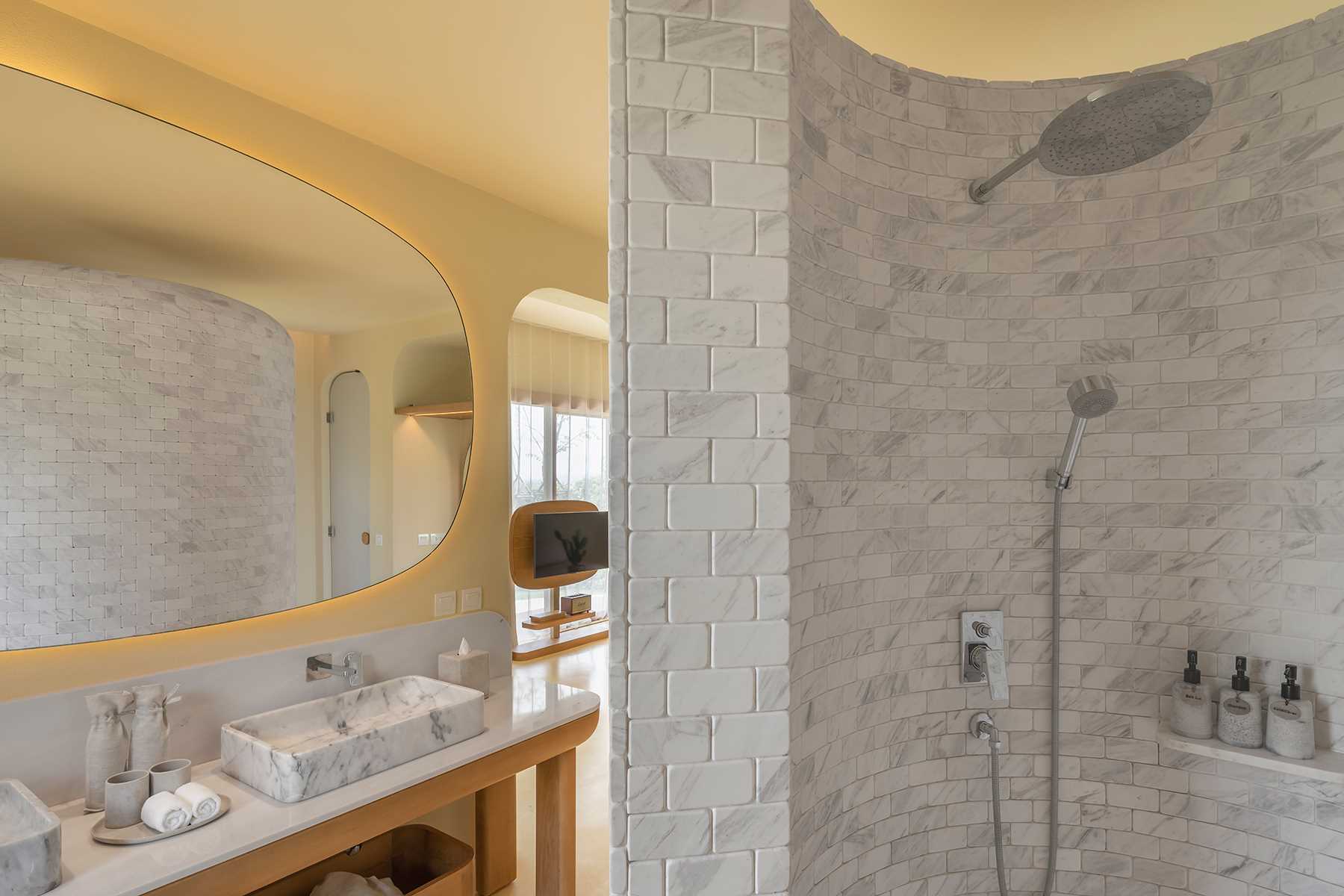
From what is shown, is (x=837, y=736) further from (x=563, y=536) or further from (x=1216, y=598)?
(x=1216, y=598)

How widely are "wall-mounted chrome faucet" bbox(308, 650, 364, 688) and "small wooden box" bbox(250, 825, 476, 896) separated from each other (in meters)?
0.49

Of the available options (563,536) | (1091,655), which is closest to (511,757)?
(563,536)

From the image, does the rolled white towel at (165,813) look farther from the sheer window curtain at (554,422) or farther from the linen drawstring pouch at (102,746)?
the sheer window curtain at (554,422)

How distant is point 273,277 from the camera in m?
2.01

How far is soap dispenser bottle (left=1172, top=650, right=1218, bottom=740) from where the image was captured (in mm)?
1433

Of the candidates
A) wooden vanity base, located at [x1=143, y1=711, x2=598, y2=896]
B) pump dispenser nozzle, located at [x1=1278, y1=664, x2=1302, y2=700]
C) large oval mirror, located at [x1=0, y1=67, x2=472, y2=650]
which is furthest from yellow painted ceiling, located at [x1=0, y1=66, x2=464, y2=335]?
pump dispenser nozzle, located at [x1=1278, y1=664, x2=1302, y2=700]

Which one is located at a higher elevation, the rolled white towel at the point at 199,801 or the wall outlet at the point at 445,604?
the wall outlet at the point at 445,604

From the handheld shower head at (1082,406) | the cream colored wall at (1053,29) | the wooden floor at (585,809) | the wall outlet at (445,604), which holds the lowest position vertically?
the wooden floor at (585,809)

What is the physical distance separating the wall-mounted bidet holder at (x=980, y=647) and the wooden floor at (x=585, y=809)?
919mm

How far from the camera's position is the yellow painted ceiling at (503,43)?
1.62 metres

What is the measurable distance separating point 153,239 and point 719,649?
6.19 feet

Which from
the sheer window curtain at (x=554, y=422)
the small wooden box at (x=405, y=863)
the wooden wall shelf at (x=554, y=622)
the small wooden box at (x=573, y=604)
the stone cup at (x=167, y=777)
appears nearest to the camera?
the stone cup at (x=167, y=777)

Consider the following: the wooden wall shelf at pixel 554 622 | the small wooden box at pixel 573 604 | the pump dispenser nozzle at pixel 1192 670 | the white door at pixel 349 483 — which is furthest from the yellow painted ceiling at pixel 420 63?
the small wooden box at pixel 573 604

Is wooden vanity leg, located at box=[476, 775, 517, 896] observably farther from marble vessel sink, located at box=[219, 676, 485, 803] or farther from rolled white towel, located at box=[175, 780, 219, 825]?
rolled white towel, located at box=[175, 780, 219, 825]
